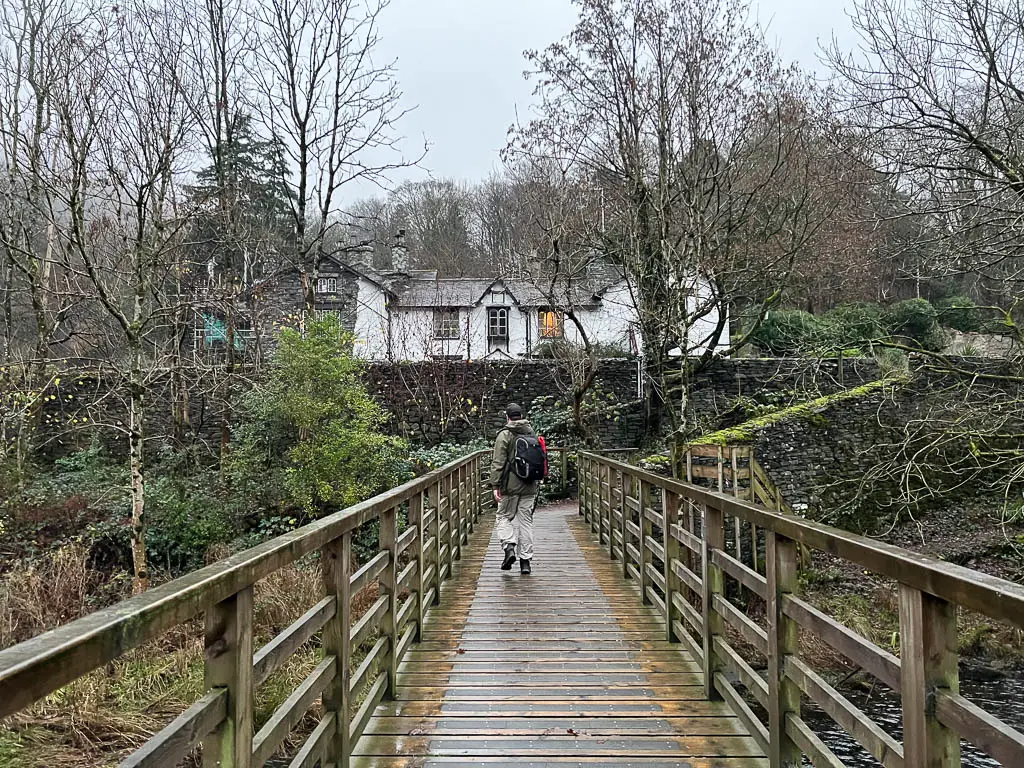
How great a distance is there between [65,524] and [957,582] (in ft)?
50.6

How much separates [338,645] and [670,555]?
8.37 feet

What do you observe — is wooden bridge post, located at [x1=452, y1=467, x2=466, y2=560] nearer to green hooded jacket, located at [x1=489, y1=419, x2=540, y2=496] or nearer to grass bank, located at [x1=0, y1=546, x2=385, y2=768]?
green hooded jacket, located at [x1=489, y1=419, x2=540, y2=496]

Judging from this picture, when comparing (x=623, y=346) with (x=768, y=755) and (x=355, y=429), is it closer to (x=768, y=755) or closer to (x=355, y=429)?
(x=355, y=429)

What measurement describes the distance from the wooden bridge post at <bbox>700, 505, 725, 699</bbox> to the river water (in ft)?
12.6

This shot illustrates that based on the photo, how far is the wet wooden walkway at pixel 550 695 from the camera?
3.26 m

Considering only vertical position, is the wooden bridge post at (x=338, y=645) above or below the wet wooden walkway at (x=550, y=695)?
above

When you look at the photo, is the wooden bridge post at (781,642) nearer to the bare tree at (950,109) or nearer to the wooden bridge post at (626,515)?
the wooden bridge post at (626,515)

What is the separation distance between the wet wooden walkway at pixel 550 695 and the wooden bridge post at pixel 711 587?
0.57ft

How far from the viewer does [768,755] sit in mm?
2932

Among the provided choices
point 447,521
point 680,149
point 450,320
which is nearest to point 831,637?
point 447,521

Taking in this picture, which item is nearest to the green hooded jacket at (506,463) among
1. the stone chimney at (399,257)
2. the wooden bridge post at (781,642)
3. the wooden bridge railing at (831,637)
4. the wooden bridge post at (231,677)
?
the wooden bridge railing at (831,637)

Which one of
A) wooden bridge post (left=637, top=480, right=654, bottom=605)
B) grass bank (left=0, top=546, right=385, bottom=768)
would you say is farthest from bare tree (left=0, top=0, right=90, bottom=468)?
wooden bridge post (left=637, top=480, right=654, bottom=605)

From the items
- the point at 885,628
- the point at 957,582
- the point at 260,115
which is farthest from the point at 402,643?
the point at 260,115

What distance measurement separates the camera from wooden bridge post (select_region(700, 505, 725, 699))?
3.78 m
